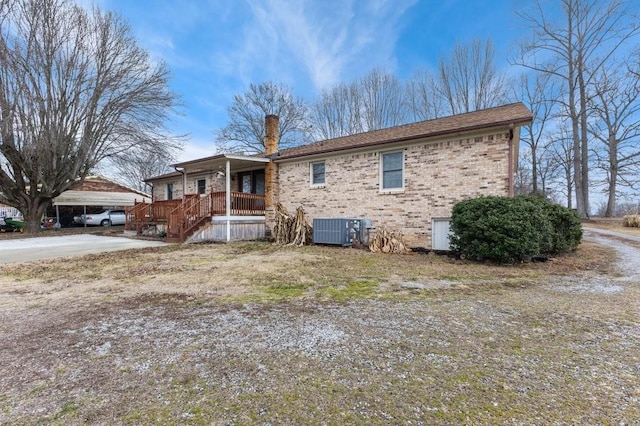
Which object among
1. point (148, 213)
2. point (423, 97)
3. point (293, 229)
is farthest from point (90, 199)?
point (423, 97)

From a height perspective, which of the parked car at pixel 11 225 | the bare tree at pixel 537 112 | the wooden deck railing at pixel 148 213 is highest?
the bare tree at pixel 537 112

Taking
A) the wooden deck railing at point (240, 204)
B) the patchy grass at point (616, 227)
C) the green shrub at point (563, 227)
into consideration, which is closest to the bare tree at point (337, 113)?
the wooden deck railing at point (240, 204)

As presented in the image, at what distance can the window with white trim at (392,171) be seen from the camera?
10742 millimetres

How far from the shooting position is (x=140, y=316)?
13.1ft

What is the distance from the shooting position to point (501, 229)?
24.1ft

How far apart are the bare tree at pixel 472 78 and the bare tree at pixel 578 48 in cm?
312

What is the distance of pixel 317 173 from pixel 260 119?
68.6 feet

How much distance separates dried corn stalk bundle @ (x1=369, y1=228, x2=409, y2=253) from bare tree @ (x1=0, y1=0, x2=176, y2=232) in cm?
1507

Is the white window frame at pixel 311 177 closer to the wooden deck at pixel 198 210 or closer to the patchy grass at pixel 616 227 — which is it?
A: the wooden deck at pixel 198 210

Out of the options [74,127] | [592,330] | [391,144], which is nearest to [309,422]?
[592,330]

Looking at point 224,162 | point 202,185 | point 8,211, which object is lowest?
point 8,211

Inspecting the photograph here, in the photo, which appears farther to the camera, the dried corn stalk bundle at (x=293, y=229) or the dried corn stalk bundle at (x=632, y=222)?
the dried corn stalk bundle at (x=632, y=222)

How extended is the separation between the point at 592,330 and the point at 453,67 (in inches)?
1156

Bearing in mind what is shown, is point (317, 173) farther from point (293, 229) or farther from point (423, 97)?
point (423, 97)
